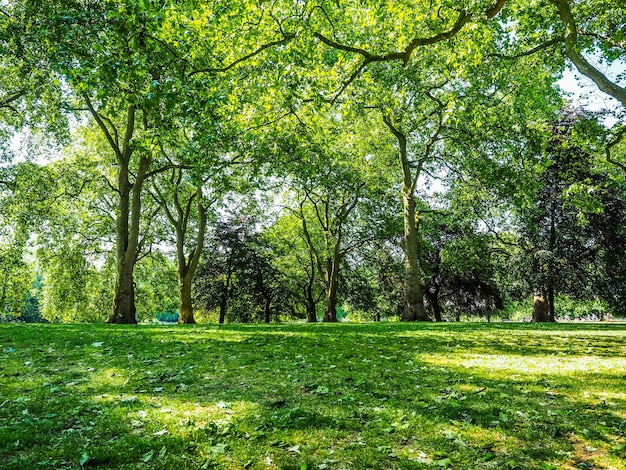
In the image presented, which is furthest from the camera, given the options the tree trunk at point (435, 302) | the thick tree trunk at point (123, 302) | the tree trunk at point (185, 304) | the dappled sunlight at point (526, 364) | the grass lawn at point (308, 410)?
the tree trunk at point (435, 302)

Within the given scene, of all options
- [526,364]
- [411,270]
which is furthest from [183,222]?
[526,364]

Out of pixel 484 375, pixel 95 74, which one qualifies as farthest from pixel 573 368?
pixel 95 74

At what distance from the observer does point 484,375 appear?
23.8ft

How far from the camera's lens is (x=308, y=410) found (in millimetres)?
5164

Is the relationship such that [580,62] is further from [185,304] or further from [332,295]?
[332,295]

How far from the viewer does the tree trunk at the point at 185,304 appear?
77.0 feet

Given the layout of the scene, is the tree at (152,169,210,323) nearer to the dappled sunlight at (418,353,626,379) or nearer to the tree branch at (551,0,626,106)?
the dappled sunlight at (418,353,626,379)

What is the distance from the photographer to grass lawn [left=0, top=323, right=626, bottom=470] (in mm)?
3877

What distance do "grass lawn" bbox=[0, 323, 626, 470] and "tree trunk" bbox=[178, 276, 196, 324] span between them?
46.1 feet

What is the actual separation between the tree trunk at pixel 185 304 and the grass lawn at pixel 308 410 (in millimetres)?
14045

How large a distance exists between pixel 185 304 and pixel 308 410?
793 inches

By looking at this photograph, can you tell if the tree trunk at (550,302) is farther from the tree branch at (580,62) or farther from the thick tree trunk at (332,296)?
the tree branch at (580,62)

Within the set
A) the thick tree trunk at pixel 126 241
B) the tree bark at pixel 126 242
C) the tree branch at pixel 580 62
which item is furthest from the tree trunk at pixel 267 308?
the tree branch at pixel 580 62

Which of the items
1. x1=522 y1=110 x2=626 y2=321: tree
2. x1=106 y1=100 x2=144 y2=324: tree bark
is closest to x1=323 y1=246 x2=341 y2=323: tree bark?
x1=522 y1=110 x2=626 y2=321: tree
